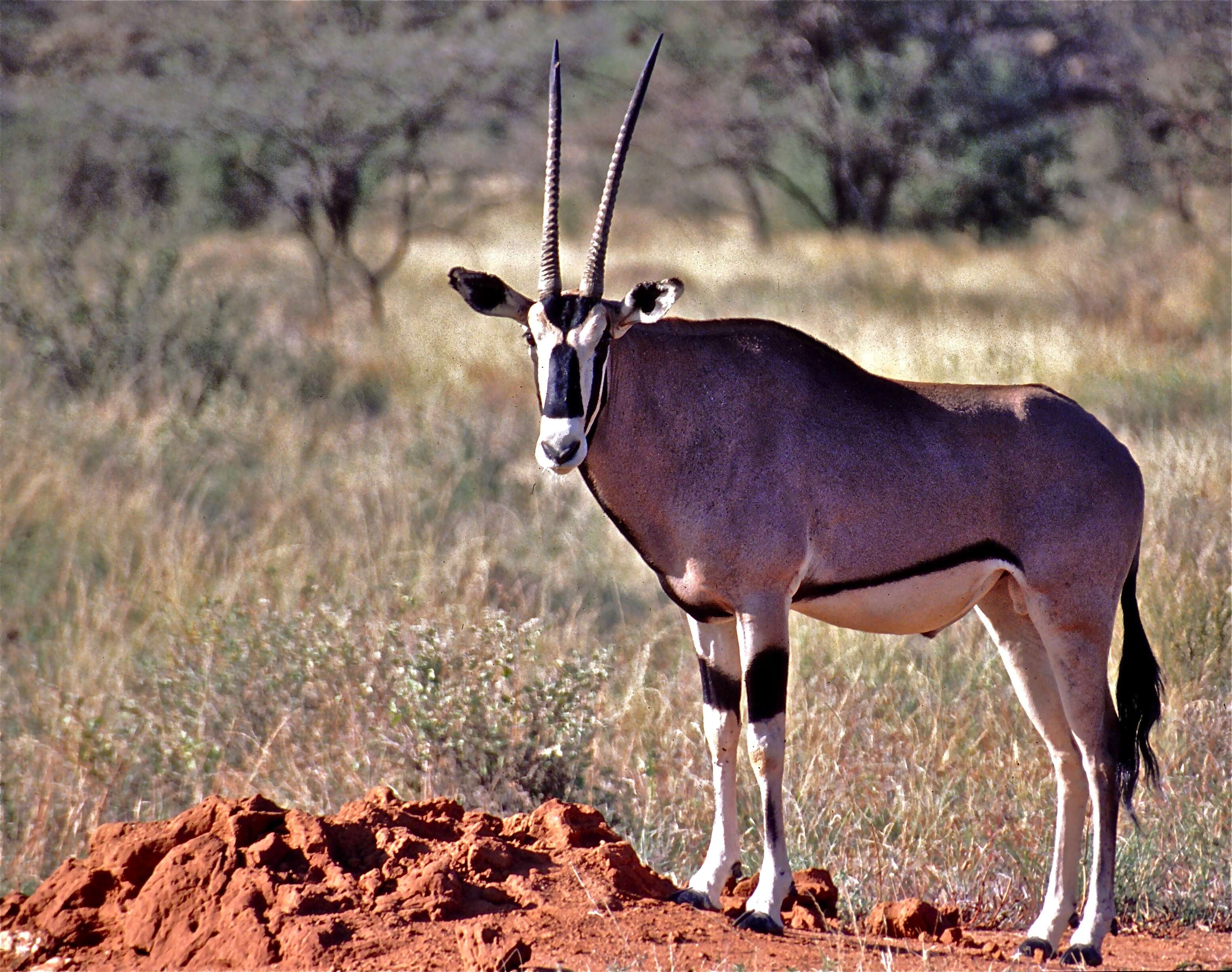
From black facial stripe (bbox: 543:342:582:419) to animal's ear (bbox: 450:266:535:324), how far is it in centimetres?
30

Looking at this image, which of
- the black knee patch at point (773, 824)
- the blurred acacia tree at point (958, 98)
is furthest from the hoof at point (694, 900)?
the blurred acacia tree at point (958, 98)

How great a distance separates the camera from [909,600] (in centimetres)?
492

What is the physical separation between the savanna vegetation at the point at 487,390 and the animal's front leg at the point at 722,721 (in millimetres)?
794

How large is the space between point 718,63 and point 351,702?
90.3 feet


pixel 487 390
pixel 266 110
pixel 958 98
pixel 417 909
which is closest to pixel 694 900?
pixel 417 909

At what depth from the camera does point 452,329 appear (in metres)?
17.8

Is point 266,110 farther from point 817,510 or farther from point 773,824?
point 773,824

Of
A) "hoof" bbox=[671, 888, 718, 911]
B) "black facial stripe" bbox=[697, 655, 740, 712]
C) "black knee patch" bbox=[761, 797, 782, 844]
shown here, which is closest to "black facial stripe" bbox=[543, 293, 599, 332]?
"black facial stripe" bbox=[697, 655, 740, 712]

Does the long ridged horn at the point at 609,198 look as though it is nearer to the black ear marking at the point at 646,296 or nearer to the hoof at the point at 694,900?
the black ear marking at the point at 646,296

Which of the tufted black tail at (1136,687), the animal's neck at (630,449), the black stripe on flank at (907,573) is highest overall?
the animal's neck at (630,449)

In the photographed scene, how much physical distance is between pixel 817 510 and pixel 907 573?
0.39 metres

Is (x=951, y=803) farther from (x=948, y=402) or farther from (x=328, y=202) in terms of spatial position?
(x=328, y=202)

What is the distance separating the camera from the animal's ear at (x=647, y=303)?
179 inches

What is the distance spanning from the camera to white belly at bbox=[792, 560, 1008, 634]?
16.0ft
